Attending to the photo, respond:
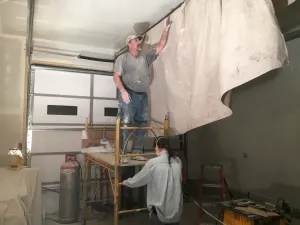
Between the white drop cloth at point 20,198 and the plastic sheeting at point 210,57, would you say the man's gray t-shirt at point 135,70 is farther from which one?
the white drop cloth at point 20,198

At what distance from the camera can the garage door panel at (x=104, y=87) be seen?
4.33 metres

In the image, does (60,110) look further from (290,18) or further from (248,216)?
(290,18)

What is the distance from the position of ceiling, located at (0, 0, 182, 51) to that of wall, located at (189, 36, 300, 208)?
2396 millimetres

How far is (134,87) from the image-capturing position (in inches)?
112

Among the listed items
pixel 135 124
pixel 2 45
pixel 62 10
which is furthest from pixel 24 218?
pixel 2 45

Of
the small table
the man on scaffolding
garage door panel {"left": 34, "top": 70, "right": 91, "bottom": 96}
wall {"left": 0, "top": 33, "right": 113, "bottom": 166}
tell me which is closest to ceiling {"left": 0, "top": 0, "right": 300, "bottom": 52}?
wall {"left": 0, "top": 33, "right": 113, "bottom": 166}

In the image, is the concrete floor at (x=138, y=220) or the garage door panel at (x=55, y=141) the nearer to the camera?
the concrete floor at (x=138, y=220)

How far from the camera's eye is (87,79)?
426cm

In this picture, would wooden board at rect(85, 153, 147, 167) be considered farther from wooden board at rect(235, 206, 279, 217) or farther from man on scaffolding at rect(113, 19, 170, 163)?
wooden board at rect(235, 206, 279, 217)

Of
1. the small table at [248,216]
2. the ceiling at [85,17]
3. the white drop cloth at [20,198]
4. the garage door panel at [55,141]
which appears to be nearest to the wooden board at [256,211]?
the small table at [248,216]

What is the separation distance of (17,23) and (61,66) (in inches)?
36.0

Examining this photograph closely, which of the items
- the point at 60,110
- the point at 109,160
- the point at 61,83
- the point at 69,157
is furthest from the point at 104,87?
the point at 109,160

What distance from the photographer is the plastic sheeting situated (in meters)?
1.51

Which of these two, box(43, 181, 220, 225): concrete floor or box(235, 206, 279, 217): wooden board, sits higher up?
box(235, 206, 279, 217): wooden board
